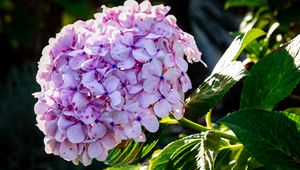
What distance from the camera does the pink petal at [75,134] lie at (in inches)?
33.7

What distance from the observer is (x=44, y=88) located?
947mm

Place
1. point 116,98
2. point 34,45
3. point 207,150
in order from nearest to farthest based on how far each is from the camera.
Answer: point 116,98 → point 207,150 → point 34,45

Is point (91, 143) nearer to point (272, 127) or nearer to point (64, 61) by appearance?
point (64, 61)

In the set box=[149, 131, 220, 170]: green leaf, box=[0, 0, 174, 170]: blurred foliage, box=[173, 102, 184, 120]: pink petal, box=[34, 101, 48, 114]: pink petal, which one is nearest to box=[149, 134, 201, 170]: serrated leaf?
box=[149, 131, 220, 170]: green leaf

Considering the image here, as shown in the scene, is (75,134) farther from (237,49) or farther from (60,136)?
(237,49)

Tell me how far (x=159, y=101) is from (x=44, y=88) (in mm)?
188

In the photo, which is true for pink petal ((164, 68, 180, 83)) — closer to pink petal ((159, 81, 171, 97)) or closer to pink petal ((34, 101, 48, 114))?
pink petal ((159, 81, 171, 97))

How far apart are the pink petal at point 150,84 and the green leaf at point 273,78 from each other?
24cm

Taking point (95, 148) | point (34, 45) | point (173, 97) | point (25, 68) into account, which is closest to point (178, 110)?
point (173, 97)

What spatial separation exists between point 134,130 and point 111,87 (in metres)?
0.07

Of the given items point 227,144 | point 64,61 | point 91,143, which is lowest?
point 227,144

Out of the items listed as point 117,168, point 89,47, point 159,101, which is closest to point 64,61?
point 89,47

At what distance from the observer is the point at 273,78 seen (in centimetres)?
104

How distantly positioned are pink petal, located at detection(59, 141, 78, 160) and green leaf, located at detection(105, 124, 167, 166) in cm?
12
